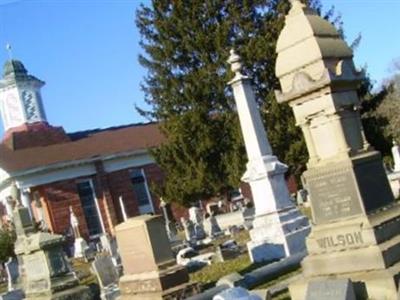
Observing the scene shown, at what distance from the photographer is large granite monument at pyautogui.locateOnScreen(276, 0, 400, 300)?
25.4 ft

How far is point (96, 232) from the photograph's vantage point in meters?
38.8

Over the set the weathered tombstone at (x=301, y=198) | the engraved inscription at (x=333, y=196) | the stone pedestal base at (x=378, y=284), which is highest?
the engraved inscription at (x=333, y=196)

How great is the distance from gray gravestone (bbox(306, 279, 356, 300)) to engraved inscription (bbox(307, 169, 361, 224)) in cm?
157

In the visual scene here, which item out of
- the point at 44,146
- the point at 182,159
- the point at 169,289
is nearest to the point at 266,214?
the point at 169,289

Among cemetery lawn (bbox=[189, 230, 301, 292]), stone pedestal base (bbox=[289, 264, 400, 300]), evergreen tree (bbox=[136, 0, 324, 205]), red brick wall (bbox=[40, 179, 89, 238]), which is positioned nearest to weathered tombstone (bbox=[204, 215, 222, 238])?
evergreen tree (bbox=[136, 0, 324, 205])

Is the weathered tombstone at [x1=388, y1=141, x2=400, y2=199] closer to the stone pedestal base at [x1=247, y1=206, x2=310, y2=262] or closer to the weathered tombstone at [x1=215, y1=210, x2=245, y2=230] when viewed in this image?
the weathered tombstone at [x1=215, y1=210, x2=245, y2=230]

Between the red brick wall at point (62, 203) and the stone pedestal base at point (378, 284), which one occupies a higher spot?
the red brick wall at point (62, 203)

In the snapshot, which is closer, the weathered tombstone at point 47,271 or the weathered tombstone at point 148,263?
the weathered tombstone at point 148,263

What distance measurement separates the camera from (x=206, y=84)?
29016 mm

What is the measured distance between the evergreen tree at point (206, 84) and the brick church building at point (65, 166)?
8.61 metres

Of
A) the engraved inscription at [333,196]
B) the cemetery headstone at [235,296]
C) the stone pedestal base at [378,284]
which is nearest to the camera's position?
the cemetery headstone at [235,296]

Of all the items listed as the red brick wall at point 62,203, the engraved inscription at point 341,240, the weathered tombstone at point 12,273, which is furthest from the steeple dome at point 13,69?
A: the engraved inscription at point 341,240

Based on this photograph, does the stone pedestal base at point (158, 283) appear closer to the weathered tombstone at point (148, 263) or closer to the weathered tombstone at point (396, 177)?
the weathered tombstone at point (148, 263)

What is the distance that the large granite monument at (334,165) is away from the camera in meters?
7.75
